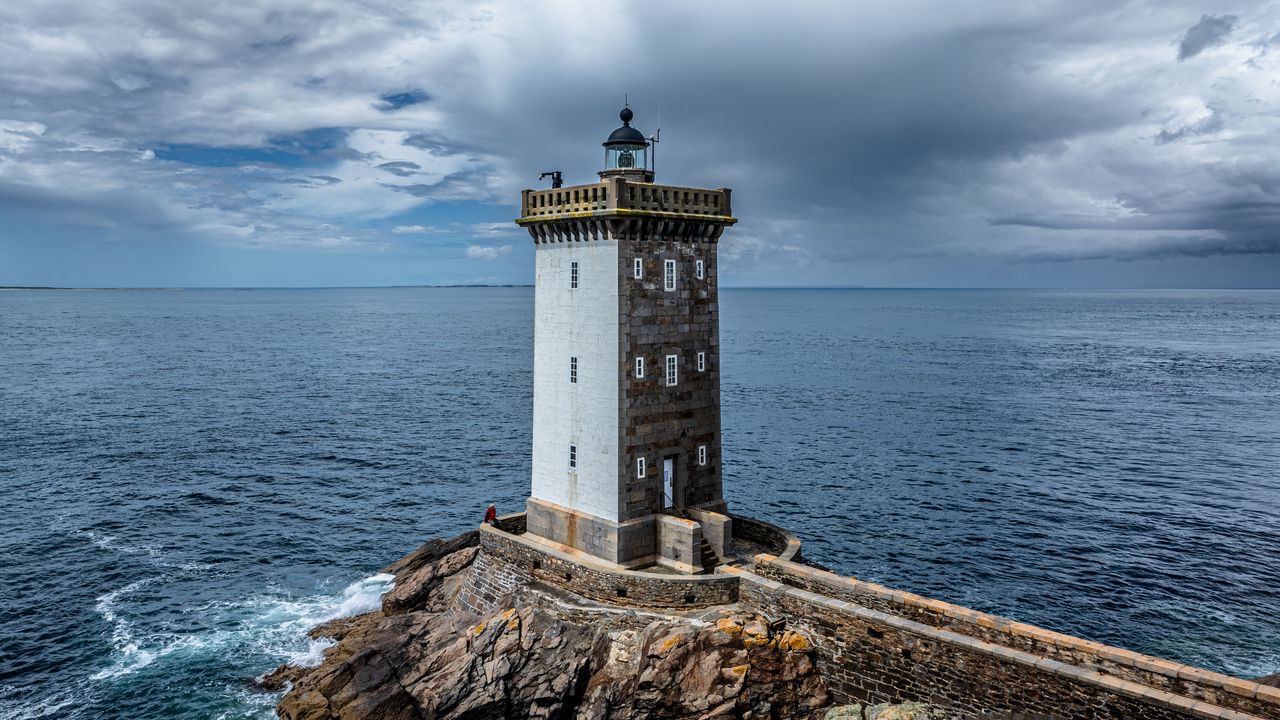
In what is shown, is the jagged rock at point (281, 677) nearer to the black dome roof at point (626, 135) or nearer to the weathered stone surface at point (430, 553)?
the weathered stone surface at point (430, 553)

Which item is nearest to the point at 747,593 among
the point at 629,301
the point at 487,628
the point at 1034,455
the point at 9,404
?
the point at 487,628

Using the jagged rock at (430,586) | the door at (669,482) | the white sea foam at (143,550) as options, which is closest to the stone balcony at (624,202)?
the door at (669,482)

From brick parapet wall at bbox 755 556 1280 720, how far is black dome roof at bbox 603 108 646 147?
592 inches

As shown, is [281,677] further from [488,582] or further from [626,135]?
[626,135]

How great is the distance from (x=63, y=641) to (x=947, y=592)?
119ft

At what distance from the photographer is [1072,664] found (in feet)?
70.3

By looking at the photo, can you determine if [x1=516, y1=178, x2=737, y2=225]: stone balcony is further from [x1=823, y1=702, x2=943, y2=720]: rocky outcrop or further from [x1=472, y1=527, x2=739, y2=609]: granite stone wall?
[x1=823, y1=702, x2=943, y2=720]: rocky outcrop

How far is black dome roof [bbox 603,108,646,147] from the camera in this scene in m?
30.9

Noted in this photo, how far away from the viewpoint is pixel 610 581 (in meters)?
28.2

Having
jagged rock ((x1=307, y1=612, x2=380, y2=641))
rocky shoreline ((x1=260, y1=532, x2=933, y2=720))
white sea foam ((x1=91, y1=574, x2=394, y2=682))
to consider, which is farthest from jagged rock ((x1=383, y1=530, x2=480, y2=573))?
rocky shoreline ((x1=260, y1=532, x2=933, y2=720))

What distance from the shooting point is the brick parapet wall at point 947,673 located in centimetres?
2019

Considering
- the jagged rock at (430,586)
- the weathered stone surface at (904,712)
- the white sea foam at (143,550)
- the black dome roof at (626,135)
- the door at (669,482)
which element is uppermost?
the black dome roof at (626,135)

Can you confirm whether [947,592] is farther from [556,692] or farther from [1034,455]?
[1034,455]

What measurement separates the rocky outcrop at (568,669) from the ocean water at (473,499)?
5.12m
